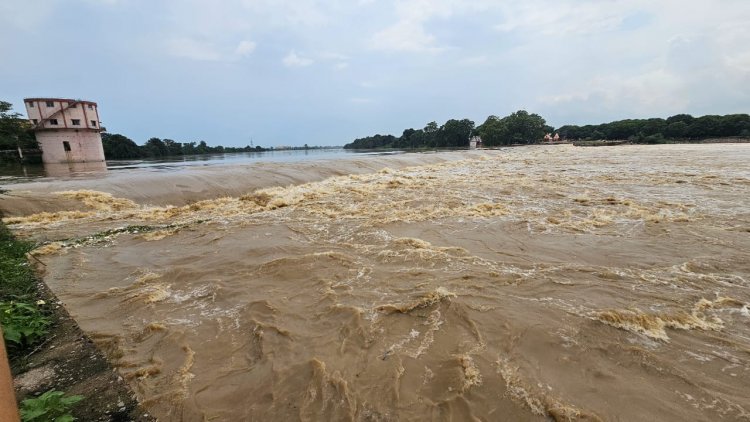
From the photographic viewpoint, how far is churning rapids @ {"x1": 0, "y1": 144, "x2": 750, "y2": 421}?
2.73 meters

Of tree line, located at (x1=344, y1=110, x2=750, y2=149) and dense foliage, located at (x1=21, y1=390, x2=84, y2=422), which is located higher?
tree line, located at (x1=344, y1=110, x2=750, y2=149)

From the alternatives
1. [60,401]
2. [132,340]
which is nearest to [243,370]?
[60,401]

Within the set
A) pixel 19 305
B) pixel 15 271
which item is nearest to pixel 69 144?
pixel 15 271

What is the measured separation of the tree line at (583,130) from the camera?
72188 millimetres

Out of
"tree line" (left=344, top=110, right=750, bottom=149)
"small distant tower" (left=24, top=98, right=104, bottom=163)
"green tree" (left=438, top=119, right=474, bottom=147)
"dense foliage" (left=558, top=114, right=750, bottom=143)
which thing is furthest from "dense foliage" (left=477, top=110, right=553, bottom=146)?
"small distant tower" (left=24, top=98, right=104, bottom=163)

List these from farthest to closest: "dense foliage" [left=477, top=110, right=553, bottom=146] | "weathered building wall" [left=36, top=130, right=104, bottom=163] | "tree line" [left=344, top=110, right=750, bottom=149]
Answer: "dense foliage" [left=477, top=110, right=553, bottom=146] → "tree line" [left=344, top=110, right=750, bottom=149] → "weathered building wall" [left=36, top=130, right=104, bottom=163]

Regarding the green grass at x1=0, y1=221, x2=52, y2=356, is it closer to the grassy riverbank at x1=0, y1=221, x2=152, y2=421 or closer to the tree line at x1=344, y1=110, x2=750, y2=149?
the grassy riverbank at x1=0, y1=221, x2=152, y2=421

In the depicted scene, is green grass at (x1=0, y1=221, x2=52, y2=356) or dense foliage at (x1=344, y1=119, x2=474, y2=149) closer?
green grass at (x1=0, y1=221, x2=52, y2=356)

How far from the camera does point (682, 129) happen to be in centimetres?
7538

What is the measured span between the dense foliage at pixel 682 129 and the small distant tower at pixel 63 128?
329 feet

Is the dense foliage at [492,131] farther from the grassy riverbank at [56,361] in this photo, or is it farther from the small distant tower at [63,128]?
the grassy riverbank at [56,361]

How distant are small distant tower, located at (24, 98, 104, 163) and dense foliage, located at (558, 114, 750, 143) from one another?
329 ft

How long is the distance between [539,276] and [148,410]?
478 centimetres

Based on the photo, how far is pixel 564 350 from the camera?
322 cm
